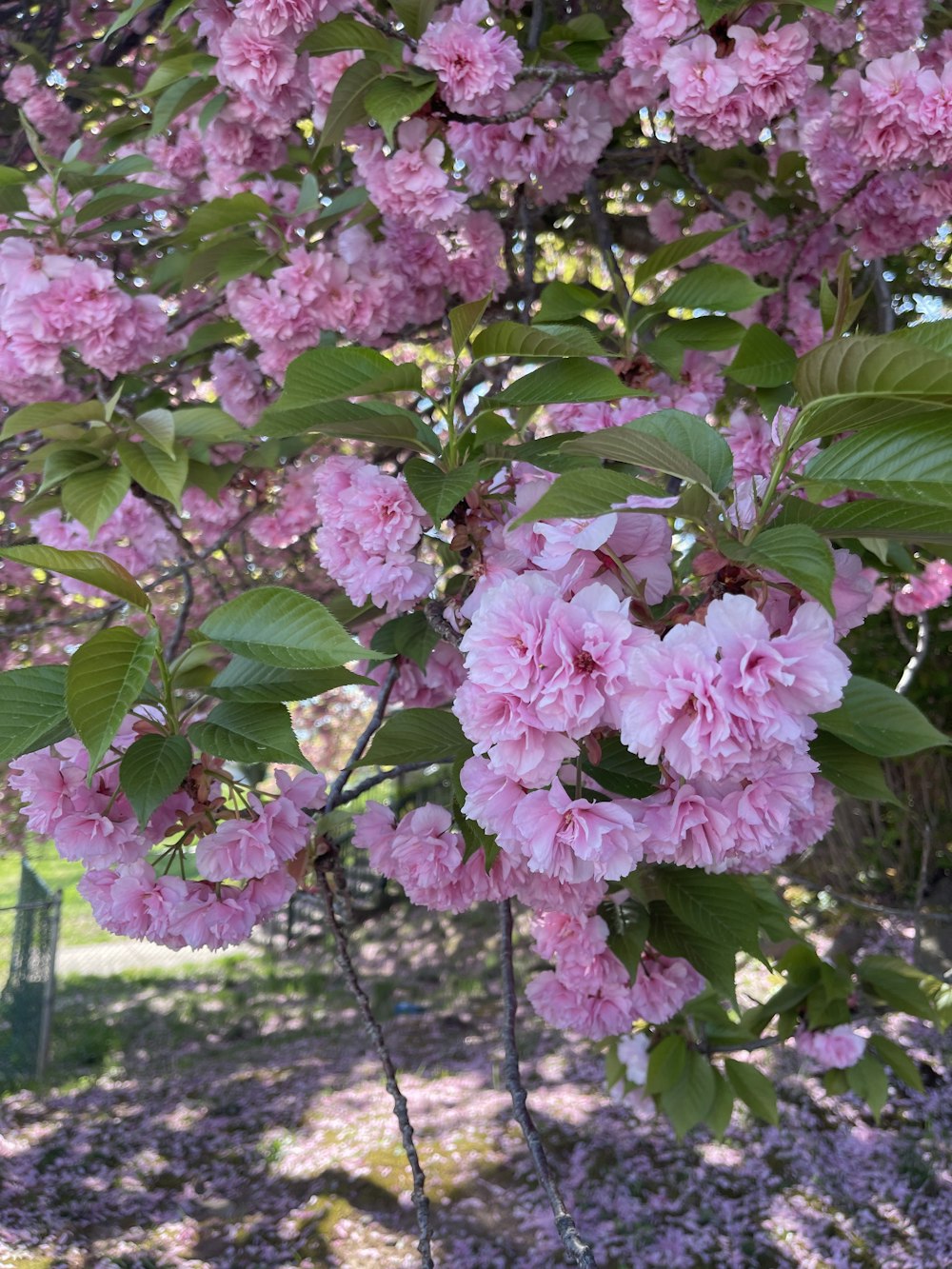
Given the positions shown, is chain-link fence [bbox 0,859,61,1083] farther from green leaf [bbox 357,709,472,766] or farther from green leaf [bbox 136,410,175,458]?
green leaf [bbox 357,709,472,766]

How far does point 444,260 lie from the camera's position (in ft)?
5.34

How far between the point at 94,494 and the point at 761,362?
0.92m

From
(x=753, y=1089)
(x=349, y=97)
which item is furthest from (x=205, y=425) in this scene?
(x=753, y=1089)

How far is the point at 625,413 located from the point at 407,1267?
3364 millimetres

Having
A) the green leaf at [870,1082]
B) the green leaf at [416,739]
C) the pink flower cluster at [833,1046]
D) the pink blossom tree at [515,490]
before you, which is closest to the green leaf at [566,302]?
the pink blossom tree at [515,490]

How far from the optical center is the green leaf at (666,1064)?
71.9 inches

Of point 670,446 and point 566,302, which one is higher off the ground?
point 566,302

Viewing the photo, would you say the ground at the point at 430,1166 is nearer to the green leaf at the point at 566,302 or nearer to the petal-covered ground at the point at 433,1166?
the petal-covered ground at the point at 433,1166

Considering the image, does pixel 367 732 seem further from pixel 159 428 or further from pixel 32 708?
pixel 159 428

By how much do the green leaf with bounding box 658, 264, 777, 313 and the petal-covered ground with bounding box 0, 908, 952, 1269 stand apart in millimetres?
3486

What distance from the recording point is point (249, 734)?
2.65ft

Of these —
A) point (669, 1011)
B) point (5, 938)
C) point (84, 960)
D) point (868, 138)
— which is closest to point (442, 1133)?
point (669, 1011)

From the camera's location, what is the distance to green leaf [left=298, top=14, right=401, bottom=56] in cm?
122

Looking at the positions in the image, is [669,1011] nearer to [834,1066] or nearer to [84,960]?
[834,1066]
